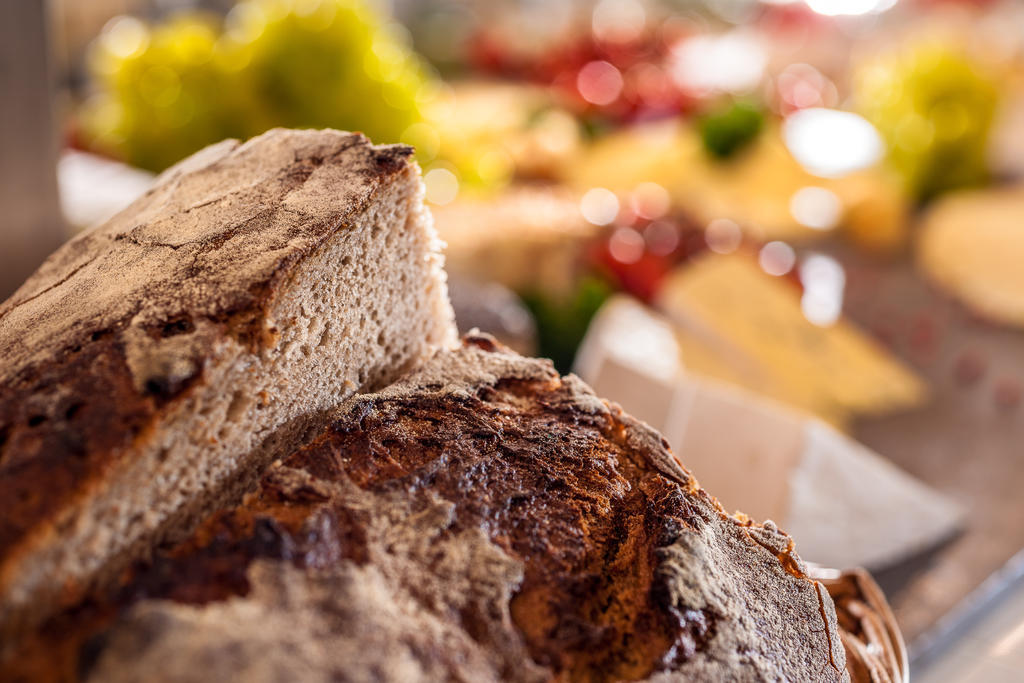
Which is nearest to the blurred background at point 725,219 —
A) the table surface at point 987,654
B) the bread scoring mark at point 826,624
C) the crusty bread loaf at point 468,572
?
the table surface at point 987,654

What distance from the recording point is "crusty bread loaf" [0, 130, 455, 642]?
92 centimetres

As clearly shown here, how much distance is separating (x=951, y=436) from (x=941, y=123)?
2176 mm

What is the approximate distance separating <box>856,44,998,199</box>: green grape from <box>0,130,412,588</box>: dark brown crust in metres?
3.75

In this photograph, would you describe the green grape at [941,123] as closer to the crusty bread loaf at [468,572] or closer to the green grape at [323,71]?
the green grape at [323,71]

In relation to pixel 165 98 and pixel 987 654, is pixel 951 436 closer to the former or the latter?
pixel 987 654

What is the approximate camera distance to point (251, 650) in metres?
0.81

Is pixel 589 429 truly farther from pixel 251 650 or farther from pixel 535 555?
pixel 251 650

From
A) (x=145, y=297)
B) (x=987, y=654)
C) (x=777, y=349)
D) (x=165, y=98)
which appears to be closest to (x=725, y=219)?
(x=777, y=349)

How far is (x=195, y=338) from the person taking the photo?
102 cm

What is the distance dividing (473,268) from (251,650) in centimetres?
257

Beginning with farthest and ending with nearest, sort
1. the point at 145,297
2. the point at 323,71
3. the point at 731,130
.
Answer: the point at 731,130
the point at 323,71
the point at 145,297

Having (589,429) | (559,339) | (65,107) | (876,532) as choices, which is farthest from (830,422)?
(65,107)

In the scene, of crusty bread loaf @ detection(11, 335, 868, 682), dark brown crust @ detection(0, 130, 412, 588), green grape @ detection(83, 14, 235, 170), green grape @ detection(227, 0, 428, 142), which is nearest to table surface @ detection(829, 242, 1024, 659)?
crusty bread loaf @ detection(11, 335, 868, 682)

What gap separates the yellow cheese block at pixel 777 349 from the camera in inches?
112
